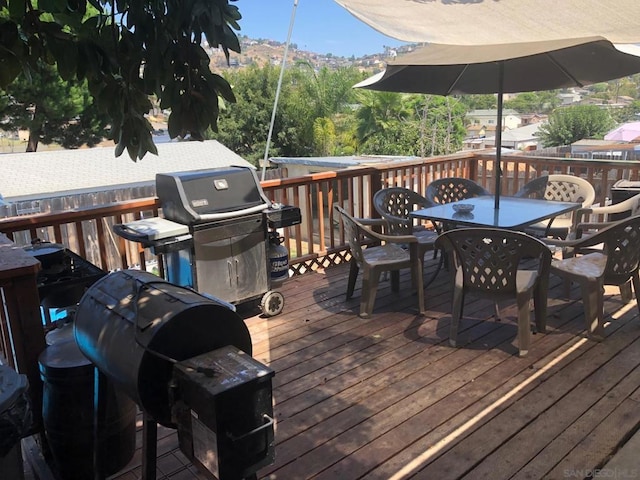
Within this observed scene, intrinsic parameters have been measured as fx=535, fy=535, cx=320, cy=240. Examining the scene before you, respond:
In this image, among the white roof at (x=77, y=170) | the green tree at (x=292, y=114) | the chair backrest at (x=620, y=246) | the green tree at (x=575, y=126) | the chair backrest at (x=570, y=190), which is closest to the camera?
the chair backrest at (x=620, y=246)

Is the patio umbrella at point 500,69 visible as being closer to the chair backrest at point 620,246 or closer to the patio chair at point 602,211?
the patio chair at point 602,211

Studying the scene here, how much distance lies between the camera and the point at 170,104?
1.47m

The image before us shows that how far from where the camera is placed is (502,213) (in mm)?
4117

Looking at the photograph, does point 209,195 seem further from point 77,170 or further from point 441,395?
point 77,170

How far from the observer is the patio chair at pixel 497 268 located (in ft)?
10.5

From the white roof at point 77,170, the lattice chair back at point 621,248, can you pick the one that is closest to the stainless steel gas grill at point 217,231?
the lattice chair back at point 621,248

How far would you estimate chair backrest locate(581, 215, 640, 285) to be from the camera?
336 centimetres

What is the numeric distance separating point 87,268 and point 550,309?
3202 millimetres

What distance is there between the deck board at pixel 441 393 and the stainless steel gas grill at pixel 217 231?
360mm

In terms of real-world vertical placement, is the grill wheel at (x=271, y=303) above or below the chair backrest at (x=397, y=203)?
below

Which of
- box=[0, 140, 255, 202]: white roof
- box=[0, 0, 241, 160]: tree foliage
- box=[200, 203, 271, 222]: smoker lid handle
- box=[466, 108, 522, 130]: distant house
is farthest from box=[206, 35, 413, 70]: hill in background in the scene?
box=[466, 108, 522, 130]: distant house

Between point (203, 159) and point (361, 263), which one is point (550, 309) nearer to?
point (361, 263)

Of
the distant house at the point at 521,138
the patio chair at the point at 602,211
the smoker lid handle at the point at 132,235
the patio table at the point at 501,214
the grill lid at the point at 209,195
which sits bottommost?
the distant house at the point at 521,138

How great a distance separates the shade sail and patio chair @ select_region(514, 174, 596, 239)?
206cm
